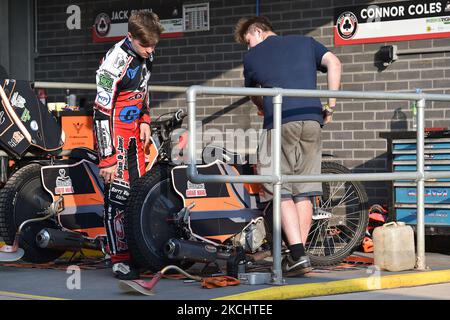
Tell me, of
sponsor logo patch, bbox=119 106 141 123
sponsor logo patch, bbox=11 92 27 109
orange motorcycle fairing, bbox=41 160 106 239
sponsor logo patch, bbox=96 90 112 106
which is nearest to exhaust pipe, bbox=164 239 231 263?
sponsor logo patch, bbox=119 106 141 123

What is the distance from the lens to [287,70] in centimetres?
743

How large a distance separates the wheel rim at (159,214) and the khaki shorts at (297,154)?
677 millimetres

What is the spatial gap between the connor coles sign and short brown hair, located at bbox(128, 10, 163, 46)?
146 inches

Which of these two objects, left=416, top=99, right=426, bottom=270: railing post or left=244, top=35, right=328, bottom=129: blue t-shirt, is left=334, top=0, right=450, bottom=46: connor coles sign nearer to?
left=416, top=99, right=426, bottom=270: railing post

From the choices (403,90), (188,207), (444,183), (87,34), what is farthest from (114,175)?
(87,34)

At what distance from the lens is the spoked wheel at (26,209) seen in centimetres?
807

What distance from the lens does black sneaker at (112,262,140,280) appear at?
7184 mm

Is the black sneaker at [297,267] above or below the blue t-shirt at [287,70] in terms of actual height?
below

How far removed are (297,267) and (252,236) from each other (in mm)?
488

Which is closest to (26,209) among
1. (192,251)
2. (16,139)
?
(16,139)

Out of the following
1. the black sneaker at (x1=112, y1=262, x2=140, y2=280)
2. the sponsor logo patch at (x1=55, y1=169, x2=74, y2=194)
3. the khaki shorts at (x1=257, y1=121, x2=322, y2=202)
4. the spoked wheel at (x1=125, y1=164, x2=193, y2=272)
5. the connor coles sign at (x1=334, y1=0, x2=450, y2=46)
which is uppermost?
the connor coles sign at (x1=334, y1=0, x2=450, y2=46)

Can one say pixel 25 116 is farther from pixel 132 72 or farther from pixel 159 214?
pixel 159 214

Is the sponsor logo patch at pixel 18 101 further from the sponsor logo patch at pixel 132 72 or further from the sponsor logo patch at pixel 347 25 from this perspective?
the sponsor logo patch at pixel 347 25

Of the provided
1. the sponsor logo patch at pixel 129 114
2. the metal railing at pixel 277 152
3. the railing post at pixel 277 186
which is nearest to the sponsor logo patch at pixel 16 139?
the sponsor logo patch at pixel 129 114
